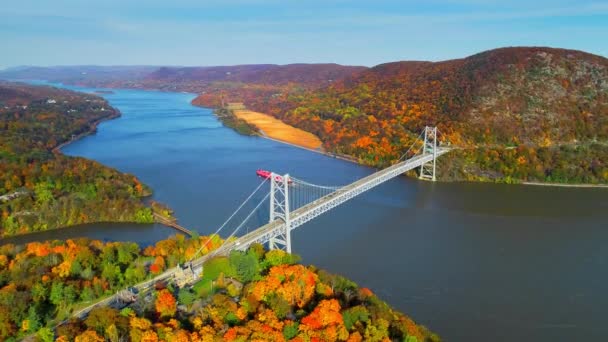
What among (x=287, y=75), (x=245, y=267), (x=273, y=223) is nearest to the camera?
(x=245, y=267)

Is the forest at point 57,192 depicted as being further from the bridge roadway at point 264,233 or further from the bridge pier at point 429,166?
the bridge pier at point 429,166

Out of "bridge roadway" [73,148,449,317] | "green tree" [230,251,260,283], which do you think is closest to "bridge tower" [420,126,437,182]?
"bridge roadway" [73,148,449,317]

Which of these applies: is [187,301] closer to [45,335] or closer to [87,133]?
[45,335]

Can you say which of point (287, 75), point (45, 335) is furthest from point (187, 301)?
point (287, 75)

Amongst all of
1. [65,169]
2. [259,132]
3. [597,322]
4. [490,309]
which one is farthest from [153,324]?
[259,132]

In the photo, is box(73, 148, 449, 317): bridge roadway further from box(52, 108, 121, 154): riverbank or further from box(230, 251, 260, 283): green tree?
box(52, 108, 121, 154): riverbank

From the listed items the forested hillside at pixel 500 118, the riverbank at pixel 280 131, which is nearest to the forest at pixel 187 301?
the forested hillside at pixel 500 118

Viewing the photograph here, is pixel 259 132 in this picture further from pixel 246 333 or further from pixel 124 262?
pixel 246 333
